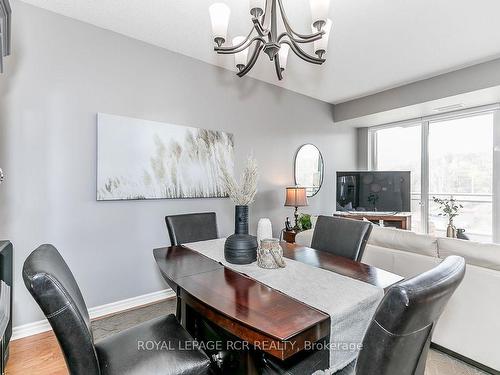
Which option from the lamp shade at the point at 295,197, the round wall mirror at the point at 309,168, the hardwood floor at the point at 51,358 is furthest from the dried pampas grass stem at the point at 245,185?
the round wall mirror at the point at 309,168

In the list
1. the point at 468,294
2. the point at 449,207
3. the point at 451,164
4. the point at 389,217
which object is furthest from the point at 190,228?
the point at 451,164

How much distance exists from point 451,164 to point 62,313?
5108 mm

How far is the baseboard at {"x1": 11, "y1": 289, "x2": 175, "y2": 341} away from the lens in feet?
7.34

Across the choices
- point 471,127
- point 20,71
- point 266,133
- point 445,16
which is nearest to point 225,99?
point 266,133

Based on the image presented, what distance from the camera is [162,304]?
286 centimetres

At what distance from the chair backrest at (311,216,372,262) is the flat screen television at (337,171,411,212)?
267cm

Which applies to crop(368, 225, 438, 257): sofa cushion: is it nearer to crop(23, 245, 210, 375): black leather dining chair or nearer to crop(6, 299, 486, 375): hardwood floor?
crop(6, 299, 486, 375): hardwood floor

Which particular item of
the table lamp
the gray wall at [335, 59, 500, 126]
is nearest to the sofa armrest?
the table lamp

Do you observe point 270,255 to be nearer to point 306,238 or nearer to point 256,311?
point 256,311

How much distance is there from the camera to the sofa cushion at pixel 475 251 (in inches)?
69.6

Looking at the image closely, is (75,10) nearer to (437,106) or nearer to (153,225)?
(153,225)

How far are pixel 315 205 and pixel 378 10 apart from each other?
293cm

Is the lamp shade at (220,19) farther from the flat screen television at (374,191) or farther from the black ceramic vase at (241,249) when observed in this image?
the flat screen television at (374,191)

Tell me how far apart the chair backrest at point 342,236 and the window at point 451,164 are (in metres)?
3.20
